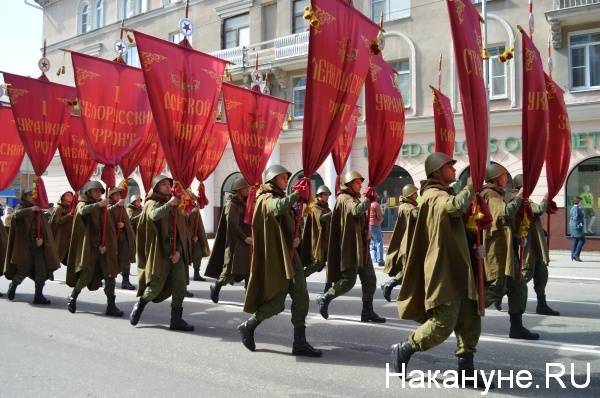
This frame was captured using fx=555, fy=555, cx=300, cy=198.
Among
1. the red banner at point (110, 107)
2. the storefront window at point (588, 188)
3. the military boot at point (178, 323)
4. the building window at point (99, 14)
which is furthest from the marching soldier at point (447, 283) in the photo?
the building window at point (99, 14)

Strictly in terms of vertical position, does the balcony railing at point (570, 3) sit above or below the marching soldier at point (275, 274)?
above

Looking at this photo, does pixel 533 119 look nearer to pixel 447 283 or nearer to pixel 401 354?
pixel 447 283

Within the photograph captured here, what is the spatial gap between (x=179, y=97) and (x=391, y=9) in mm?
14913

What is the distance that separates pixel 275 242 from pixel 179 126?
2.23m

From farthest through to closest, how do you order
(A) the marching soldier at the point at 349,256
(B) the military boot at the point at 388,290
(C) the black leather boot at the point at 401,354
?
1. (B) the military boot at the point at 388,290
2. (A) the marching soldier at the point at 349,256
3. (C) the black leather boot at the point at 401,354

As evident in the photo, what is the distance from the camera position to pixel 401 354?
4.70m

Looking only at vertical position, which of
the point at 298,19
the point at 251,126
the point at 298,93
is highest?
the point at 298,19

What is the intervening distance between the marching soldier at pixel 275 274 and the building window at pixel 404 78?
14732mm

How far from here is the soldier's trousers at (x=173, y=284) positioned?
6805mm

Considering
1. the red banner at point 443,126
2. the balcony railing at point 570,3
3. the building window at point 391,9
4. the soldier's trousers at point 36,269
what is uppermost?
the building window at point 391,9

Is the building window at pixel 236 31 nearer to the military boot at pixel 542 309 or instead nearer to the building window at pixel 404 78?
the building window at pixel 404 78

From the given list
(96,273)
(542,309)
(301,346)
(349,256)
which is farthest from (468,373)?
(96,273)

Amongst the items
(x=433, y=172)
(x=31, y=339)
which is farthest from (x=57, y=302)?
(x=433, y=172)

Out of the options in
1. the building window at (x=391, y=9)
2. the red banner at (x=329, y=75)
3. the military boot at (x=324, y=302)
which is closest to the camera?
the red banner at (x=329, y=75)
